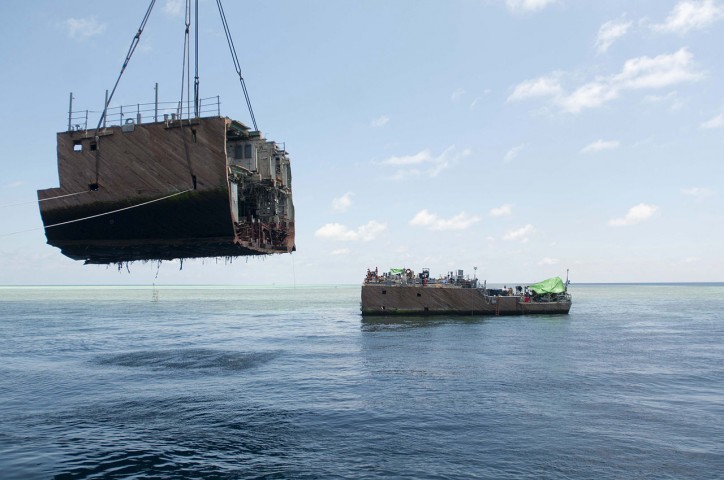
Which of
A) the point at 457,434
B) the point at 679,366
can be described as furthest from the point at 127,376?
the point at 679,366

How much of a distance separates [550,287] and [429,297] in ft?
67.4

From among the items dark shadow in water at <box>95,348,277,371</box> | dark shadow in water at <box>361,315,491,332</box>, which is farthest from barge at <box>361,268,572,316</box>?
dark shadow in water at <box>95,348,277,371</box>

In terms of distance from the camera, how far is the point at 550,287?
79500 millimetres

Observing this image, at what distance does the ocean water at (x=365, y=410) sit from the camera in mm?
18141

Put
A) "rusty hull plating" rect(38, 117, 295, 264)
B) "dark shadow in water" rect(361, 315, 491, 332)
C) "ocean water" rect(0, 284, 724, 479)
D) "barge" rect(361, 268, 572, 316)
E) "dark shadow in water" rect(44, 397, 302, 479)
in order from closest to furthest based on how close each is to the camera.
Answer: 1. "dark shadow in water" rect(44, 397, 302, 479)
2. "ocean water" rect(0, 284, 724, 479)
3. "rusty hull plating" rect(38, 117, 295, 264)
4. "dark shadow in water" rect(361, 315, 491, 332)
5. "barge" rect(361, 268, 572, 316)

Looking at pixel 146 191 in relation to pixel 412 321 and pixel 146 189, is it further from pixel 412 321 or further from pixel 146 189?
pixel 412 321

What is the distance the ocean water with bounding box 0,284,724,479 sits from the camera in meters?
18.1

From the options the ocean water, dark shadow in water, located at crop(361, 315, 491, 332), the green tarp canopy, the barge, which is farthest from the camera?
the green tarp canopy

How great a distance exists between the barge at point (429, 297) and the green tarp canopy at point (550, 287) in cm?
259

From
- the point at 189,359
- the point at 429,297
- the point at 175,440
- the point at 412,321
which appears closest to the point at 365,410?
the point at 175,440

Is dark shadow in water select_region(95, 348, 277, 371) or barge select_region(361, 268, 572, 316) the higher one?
barge select_region(361, 268, 572, 316)

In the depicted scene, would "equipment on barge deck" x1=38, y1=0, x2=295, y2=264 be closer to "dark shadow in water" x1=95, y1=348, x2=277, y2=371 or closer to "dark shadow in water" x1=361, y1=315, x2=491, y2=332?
"dark shadow in water" x1=95, y1=348, x2=277, y2=371

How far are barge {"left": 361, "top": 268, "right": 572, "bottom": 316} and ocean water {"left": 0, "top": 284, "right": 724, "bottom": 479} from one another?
22145 millimetres

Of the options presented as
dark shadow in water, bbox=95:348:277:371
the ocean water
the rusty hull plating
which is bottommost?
the ocean water
